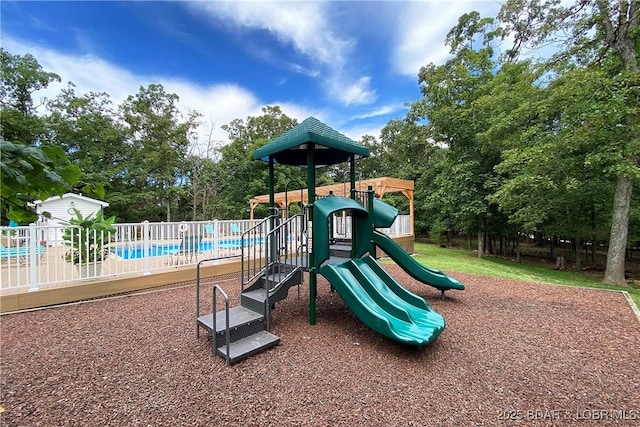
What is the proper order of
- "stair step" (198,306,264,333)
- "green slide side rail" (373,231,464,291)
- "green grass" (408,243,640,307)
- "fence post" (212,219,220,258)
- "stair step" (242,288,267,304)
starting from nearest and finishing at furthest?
1. "stair step" (198,306,264,333)
2. "stair step" (242,288,267,304)
3. "green slide side rail" (373,231,464,291)
4. "fence post" (212,219,220,258)
5. "green grass" (408,243,640,307)

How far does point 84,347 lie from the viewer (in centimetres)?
345

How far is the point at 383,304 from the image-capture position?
3.71m

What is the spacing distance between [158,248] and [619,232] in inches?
523

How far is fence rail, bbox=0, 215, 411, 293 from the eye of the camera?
16.0ft

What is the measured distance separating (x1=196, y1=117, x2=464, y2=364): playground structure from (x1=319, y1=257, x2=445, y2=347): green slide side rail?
0.01m

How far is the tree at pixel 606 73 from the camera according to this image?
7258mm

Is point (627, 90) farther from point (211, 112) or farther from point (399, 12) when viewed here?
point (211, 112)

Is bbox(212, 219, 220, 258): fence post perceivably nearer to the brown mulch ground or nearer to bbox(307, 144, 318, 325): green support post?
the brown mulch ground

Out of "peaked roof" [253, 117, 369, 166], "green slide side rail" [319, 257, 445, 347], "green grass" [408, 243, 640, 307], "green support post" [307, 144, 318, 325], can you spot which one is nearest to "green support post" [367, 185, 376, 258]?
"green slide side rail" [319, 257, 445, 347]

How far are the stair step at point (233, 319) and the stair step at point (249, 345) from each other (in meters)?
0.20

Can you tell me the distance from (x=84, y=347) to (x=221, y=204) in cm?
1876

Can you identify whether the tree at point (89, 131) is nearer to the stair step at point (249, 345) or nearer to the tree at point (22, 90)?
the tree at point (22, 90)

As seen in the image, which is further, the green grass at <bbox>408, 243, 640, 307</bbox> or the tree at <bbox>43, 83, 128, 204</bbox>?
the tree at <bbox>43, 83, 128, 204</bbox>

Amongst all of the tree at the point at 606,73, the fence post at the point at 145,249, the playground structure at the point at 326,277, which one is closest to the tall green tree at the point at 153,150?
the fence post at the point at 145,249
